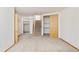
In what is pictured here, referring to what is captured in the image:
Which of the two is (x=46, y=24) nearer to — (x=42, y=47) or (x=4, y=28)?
(x=42, y=47)

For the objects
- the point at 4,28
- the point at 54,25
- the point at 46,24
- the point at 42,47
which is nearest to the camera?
the point at 4,28

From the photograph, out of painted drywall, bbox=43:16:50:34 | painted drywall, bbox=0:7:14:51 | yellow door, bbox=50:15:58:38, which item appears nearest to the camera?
painted drywall, bbox=0:7:14:51

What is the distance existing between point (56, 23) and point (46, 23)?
2.48m

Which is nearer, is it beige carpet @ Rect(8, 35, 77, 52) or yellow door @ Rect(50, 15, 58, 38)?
beige carpet @ Rect(8, 35, 77, 52)

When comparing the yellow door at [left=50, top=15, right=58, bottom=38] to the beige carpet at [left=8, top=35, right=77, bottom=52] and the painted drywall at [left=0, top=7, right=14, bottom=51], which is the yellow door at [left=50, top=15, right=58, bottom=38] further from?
the painted drywall at [left=0, top=7, right=14, bottom=51]

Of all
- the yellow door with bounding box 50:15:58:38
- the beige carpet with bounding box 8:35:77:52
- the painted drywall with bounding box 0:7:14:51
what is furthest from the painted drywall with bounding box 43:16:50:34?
the painted drywall with bounding box 0:7:14:51

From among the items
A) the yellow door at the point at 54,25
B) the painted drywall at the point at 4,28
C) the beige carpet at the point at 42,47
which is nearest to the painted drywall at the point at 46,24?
the yellow door at the point at 54,25

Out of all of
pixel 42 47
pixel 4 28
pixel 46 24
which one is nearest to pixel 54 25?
pixel 46 24

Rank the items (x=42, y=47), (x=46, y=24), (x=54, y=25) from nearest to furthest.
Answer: (x=42, y=47) < (x=54, y=25) < (x=46, y=24)

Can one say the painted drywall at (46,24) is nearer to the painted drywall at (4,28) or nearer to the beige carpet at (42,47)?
the beige carpet at (42,47)

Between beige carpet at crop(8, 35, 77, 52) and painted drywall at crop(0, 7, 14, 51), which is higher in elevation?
painted drywall at crop(0, 7, 14, 51)
